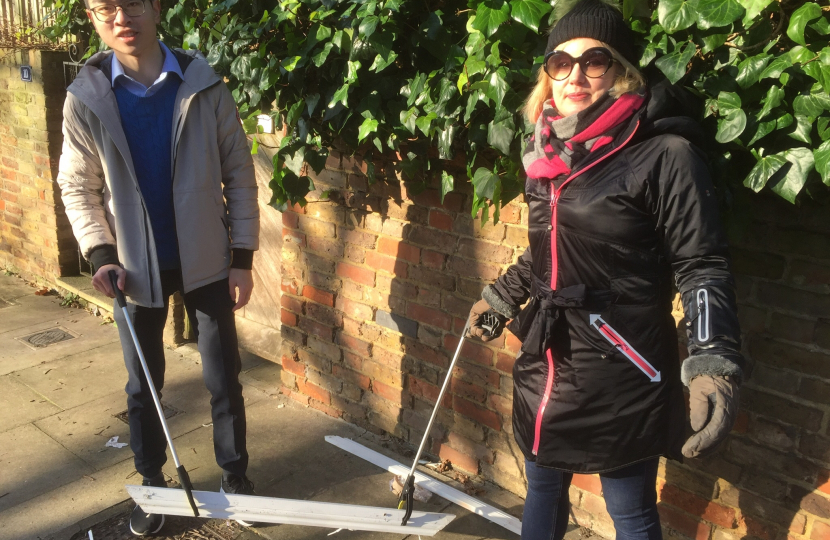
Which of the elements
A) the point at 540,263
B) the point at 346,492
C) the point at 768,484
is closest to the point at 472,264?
the point at 540,263

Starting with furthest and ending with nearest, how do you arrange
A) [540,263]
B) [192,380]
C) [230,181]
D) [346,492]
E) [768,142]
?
[192,380], [346,492], [230,181], [540,263], [768,142]

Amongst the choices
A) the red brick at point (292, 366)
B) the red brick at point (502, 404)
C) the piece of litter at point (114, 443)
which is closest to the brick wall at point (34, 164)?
the piece of litter at point (114, 443)

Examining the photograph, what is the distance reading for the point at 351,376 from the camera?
3.98 meters

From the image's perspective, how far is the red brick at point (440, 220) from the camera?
3314mm

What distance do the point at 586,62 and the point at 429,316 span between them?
5.53 ft

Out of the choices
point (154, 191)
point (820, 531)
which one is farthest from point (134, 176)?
point (820, 531)

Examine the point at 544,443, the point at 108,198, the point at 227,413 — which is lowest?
the point at 227,413

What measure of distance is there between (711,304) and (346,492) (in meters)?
2.08

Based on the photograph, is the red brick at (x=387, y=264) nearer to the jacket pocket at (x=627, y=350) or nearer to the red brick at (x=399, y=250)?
the red brick at (x=399, y=250)

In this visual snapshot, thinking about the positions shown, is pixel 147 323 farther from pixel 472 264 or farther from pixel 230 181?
pixel 472 264

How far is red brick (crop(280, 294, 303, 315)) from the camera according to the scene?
13.6 ft

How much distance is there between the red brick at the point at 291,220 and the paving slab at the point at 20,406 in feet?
5.64

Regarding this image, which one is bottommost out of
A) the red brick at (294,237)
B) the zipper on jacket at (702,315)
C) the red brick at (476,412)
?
the red brick at (476,412)

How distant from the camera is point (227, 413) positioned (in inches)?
124
